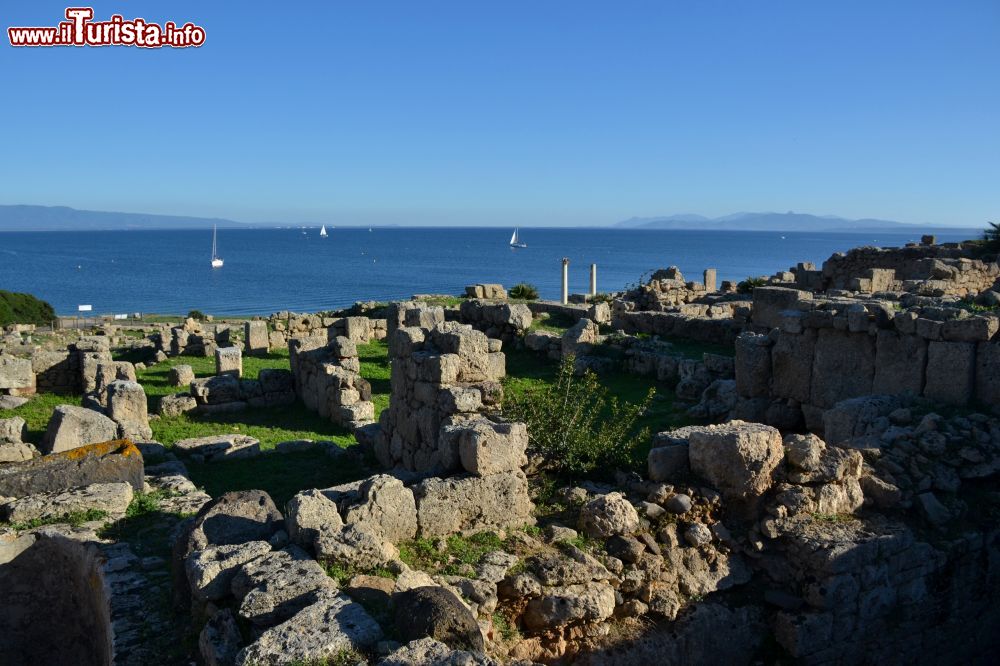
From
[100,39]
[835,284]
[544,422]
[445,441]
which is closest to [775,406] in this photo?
[544,422]

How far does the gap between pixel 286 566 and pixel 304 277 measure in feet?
303

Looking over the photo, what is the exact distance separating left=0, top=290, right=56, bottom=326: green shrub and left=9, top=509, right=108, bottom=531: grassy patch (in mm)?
33144

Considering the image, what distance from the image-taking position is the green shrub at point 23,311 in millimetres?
36969

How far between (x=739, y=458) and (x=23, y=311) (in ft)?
134

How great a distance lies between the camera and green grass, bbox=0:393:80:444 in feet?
44.9

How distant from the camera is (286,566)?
5562mm

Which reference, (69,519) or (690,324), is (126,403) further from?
(690,324)

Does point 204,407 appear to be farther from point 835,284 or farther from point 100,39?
point 835,284

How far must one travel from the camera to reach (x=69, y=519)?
304 inches

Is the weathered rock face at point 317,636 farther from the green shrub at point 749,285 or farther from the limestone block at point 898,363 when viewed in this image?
the green shrub at point 749,285

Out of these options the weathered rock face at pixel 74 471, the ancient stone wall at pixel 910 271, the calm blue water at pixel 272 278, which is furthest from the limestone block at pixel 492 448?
the calm blue water at pixel 272 278

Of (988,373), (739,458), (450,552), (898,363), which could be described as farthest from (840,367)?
(450,552)

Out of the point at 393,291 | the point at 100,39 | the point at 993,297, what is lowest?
the point at 393,291

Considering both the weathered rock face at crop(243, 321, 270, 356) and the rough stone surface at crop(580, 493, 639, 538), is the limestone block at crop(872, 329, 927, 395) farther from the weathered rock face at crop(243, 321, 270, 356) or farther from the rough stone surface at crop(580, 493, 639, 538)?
the weathered rock face at crop(243, 321, 270, 356)
